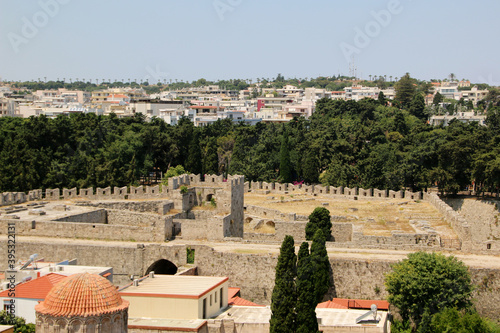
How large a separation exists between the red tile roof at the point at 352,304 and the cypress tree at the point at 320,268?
1.62 ft

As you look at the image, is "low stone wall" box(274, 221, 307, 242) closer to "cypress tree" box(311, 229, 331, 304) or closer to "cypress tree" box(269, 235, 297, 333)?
"cypress tree" box(311, 229, 331, 304)

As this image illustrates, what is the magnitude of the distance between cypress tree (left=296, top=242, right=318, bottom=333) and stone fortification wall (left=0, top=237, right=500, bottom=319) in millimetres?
2635

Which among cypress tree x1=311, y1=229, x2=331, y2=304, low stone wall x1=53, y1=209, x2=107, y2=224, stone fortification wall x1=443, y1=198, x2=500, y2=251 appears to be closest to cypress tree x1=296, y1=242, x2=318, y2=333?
cypress tree x1=311, y1=229, x2=331, y2=304

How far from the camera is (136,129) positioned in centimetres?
7194

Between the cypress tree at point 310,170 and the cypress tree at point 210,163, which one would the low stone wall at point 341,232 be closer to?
the cypress tree at point 310,170

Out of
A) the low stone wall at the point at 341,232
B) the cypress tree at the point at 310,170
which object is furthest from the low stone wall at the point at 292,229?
the cypress tree at the point at 310,170

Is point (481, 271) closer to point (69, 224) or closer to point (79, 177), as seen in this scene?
point (69, 224)

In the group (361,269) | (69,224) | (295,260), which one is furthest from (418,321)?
(69,224)

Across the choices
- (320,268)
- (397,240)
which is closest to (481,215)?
(397,240)

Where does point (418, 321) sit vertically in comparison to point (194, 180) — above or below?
below

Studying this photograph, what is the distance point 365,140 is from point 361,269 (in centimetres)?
4359

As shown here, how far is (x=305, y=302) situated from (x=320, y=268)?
4.10m

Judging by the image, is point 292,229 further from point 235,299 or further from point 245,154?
point 245,154

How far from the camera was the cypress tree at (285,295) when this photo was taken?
25500 mm
